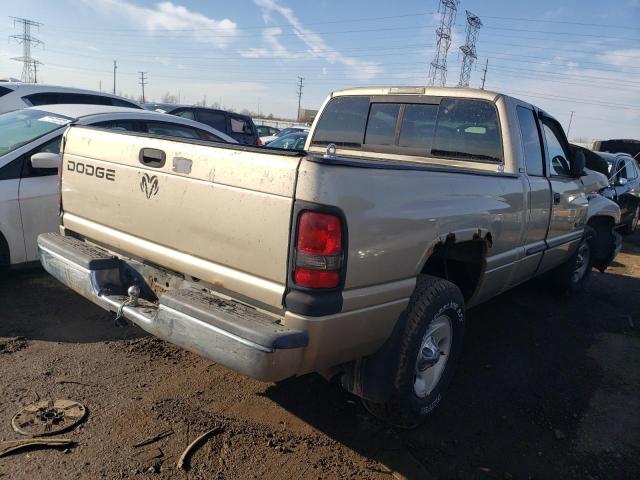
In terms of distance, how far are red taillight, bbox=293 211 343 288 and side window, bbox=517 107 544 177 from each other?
2.50 m

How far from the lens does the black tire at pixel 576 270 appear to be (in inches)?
232

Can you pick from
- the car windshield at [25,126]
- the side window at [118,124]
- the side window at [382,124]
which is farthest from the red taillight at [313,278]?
the car windshield at [25,126]

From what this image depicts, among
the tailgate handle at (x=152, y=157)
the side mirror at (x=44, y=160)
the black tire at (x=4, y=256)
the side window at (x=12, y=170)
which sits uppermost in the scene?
the tailgate handle at (x=152, y=157)

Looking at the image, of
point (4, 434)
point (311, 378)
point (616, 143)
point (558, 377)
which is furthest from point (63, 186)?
point (616, 143)

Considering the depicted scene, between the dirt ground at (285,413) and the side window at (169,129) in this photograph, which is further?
the side window at (169,129)

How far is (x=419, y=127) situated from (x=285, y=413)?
260cm

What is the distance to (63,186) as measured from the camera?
3551mm

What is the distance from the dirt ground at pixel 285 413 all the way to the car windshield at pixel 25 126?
137 centimetres

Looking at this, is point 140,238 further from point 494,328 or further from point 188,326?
point 494,328

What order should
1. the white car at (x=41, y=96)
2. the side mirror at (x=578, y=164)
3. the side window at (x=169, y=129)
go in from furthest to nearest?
1. the white car at (x=41, y=96)
2. the side window at (x=169, y=129)
3. the side mirror at (x=578, y=164)

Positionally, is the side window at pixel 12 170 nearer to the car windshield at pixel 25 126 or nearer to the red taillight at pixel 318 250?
the car windshield at pixel 25 126

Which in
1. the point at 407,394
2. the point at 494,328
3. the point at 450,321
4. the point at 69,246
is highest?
the point at 69,246

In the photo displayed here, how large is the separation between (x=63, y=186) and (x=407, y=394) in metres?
2.69

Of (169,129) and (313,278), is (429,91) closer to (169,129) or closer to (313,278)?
(313,278)
